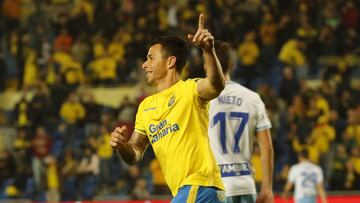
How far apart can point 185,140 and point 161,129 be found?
22 cm

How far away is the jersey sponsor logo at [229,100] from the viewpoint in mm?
6781

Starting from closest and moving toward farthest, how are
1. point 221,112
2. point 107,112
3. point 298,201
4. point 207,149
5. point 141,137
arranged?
point 207,149, point 141,137, point 221,112, point 298,201, point 107,112

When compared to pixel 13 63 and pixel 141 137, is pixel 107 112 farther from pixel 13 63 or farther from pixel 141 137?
pixel 141 137

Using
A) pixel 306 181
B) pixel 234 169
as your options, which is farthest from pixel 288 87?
pixel 234 169

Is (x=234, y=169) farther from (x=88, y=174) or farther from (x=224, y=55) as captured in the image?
(x=88, y=174)

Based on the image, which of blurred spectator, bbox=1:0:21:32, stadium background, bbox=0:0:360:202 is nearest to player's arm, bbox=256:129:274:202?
stadium background, bbox=0:0:360:202

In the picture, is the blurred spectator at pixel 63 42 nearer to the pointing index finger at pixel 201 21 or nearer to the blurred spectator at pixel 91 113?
the blurred spectator at pixel 91 113

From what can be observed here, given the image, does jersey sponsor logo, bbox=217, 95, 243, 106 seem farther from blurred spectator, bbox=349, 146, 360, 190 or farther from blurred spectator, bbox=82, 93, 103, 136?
blurred spectator, bbox=82, 93, 103, 136

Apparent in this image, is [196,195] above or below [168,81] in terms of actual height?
below

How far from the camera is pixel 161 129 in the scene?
5.53 meters

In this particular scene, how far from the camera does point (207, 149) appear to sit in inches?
213

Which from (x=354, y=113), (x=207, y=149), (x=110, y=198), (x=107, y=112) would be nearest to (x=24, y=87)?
(x=107, y=112)

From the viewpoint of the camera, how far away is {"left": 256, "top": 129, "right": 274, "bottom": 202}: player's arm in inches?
258

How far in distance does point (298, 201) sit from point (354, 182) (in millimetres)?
2608
